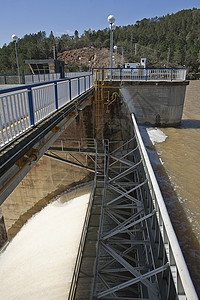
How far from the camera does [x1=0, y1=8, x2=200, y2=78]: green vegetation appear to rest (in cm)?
7838

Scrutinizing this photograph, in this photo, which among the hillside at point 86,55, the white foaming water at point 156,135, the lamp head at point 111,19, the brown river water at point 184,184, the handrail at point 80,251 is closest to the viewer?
the brown river water at point 184,184

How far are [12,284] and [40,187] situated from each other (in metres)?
5.80

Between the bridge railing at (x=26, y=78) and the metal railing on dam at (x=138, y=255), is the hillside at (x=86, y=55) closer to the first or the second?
the bridge railing at (x=26, y=78)

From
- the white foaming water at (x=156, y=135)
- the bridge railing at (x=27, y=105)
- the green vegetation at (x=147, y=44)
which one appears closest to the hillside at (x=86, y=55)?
the green vegetation at (x=147, y=44)

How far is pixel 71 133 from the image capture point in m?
14.8

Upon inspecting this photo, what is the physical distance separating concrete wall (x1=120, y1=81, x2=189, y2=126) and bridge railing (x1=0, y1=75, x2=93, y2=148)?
22.3ft

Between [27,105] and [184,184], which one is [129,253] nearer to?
[184,184]

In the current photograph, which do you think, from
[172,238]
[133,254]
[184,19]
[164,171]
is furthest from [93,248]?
[184,19]

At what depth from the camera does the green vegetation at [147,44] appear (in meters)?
78.4

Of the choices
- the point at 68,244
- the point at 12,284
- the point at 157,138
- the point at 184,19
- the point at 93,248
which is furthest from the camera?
the point at 184,19

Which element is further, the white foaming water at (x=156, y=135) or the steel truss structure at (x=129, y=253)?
the white foaming water at (x=156, y=135)

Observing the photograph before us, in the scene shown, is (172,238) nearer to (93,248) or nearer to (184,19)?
(93,248)

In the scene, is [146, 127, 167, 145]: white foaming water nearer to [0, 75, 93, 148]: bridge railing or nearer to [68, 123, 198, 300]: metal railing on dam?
[68, 123, 198, 300]: metal railing on dam

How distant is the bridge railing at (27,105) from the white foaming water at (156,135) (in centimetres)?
577
